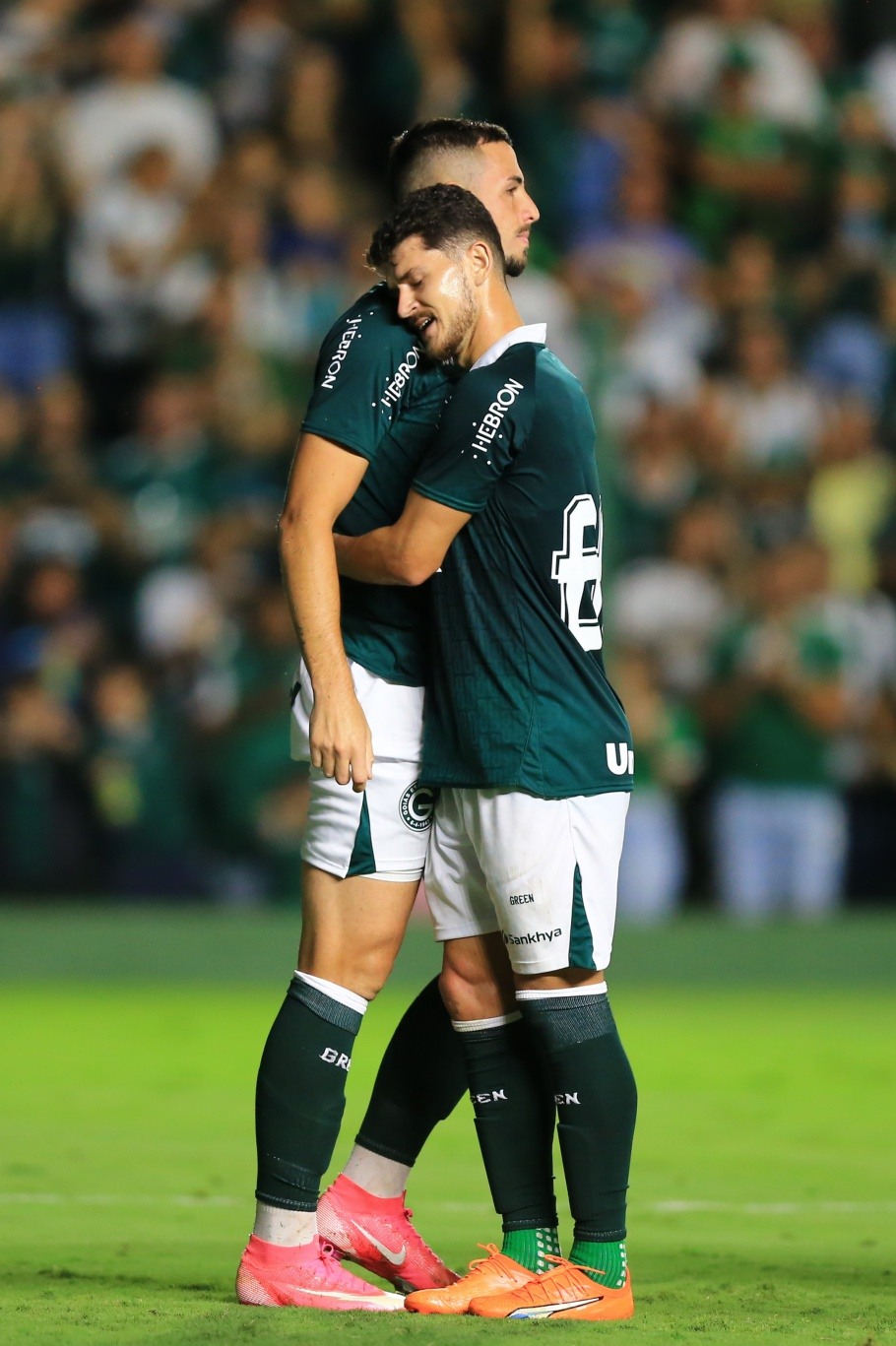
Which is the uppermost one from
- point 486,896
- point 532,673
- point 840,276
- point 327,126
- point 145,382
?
point 327,126

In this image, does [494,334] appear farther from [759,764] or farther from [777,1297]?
[759,764]

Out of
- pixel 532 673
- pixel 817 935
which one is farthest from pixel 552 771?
pixel 817 935

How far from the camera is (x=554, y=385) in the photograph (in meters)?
3.83

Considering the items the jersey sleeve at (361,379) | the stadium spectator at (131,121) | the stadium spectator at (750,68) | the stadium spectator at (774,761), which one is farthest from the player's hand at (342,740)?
the stadium spectator at (750,68)

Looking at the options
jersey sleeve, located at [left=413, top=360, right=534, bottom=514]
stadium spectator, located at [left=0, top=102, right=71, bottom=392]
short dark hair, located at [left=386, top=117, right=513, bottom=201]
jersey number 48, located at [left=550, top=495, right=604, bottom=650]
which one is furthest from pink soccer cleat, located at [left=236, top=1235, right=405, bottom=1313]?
stadium spectator, located at [left=0, top=102, right=71, bottom=392]

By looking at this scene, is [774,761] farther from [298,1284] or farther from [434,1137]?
[298,1284]

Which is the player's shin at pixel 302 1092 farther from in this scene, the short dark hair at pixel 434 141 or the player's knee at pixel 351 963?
the short dark hair at pixel 434 141

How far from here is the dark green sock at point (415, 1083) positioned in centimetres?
411

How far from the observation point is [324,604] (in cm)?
375

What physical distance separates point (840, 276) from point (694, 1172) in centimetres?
724

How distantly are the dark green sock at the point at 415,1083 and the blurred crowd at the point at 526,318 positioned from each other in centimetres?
566

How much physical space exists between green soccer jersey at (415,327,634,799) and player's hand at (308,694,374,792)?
0.18 m

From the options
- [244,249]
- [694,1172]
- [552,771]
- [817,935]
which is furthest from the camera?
[244,249]

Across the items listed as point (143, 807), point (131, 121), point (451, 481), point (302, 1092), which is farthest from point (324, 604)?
point (131, 121)
